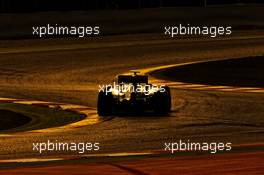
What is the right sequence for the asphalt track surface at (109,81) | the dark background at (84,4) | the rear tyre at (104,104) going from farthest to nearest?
1. the dark background at (84,4)
2. the rear tyre at (104,104)
3. the asphalt track surface at (109,81)

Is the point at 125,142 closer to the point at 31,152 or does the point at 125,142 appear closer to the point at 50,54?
the point at 31,152

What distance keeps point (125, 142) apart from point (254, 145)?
7.27ft

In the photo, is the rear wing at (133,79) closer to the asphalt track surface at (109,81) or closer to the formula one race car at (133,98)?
the formula one race car at (133,98)

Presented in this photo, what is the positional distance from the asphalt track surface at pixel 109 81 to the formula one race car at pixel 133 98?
42 centimetres

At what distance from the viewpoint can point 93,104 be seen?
24781mm

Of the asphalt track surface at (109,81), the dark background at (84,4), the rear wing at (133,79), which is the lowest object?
the asphalt track surface at (109,81)

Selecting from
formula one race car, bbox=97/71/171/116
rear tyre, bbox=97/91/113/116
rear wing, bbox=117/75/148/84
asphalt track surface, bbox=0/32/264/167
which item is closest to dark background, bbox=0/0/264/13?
asphalt track surface, bbox=0/32/264/167

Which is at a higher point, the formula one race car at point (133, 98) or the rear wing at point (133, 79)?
the rear wing at point (133, 79)

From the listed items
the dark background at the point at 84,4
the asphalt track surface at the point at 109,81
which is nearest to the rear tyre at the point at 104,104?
the asphalt track surface at the point at 109,81

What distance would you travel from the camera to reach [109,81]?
1207 inches

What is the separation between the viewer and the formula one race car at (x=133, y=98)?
22219 millimetres

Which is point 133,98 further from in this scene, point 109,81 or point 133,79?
point 109,81

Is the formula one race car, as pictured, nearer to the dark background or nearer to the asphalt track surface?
the asphalt track surface

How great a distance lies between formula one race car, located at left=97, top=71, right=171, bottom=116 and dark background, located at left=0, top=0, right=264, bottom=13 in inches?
810
